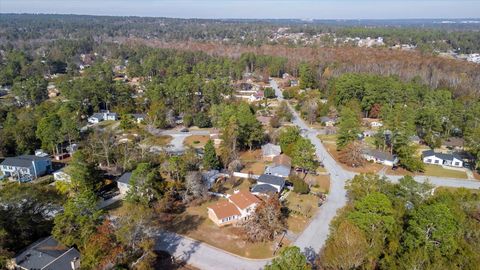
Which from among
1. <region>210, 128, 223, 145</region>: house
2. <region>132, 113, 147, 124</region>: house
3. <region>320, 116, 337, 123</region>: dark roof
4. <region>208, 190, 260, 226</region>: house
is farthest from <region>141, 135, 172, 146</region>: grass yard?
<region>320, 116, 337, 123</region>: dark roof

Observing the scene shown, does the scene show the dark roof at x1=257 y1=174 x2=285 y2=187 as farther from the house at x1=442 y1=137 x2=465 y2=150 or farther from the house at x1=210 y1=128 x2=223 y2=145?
the house at x1=442 y1=137 x2=465 y2=150

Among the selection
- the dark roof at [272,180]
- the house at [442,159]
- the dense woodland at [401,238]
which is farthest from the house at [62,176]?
the house at [442,159]

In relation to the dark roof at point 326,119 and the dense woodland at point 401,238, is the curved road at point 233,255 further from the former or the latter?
the dark roof at point 326,119

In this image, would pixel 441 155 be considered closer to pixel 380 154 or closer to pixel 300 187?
pixel 380 154

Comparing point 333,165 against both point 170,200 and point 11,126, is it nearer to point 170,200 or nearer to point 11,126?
Result: point 170,200

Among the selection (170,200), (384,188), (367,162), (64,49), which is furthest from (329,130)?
(64,49)
